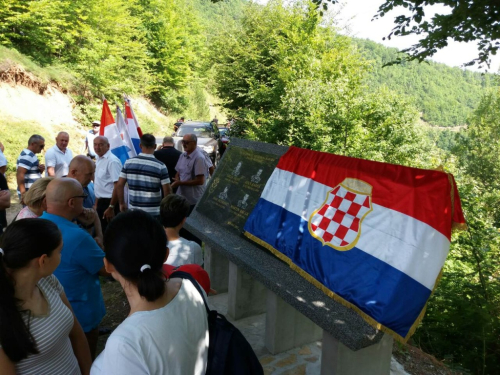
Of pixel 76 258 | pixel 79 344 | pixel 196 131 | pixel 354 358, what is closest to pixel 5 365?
pixel 79 344

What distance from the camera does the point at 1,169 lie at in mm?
5719

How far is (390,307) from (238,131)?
44.0 feet

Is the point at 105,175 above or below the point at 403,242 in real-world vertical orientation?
below

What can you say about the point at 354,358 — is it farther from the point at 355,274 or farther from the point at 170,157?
the point at 170,157

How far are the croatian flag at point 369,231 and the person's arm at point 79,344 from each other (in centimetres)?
178

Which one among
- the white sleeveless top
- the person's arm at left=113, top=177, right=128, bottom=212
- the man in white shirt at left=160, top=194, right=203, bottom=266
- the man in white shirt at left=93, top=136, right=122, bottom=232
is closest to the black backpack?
the white sleeveless top

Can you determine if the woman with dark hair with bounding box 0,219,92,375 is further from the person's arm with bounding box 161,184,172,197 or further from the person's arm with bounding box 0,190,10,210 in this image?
the person's arm with bounding box 161,184,172,197

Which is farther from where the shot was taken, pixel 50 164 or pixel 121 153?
pixel 121 153

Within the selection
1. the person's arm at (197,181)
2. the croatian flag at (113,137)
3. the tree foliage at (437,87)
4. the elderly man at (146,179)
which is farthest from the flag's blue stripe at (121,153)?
the tree foliage at (437,87)

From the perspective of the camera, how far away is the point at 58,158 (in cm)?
632

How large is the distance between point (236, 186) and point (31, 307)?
3041 millimetres

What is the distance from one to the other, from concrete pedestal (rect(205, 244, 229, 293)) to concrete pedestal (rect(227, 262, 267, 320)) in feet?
1.82

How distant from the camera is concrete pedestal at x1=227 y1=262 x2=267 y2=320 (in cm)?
408

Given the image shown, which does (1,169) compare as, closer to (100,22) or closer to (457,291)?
(457,291)
